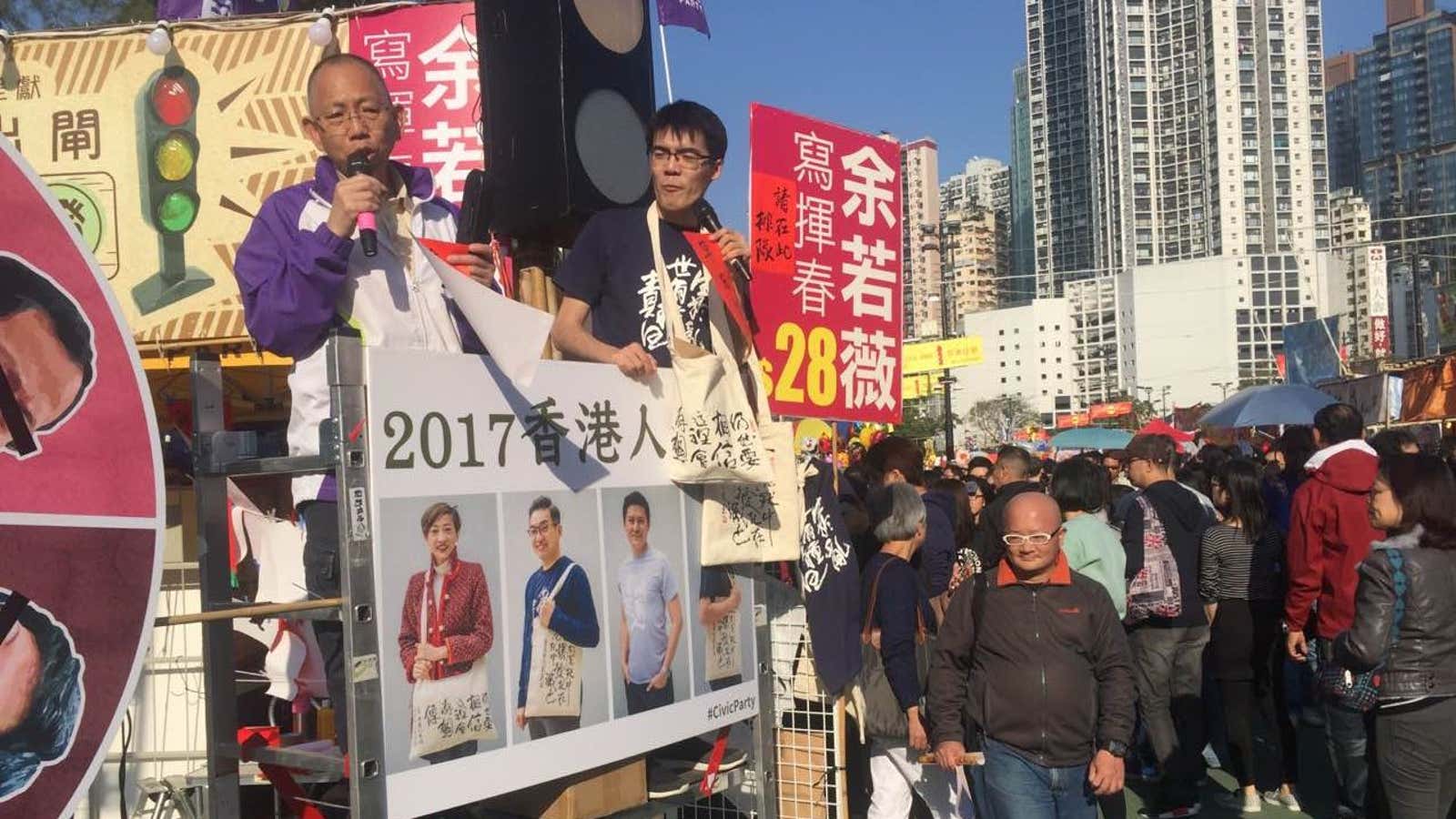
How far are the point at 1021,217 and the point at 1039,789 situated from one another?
466 feet

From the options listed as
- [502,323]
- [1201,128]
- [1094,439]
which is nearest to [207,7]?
[502,323]

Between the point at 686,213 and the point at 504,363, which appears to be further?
the point at 686,213

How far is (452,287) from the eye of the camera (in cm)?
256

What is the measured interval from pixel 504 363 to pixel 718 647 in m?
1.20

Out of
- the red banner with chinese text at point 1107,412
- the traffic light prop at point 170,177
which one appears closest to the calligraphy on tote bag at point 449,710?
the traffic light prop at point 170,177

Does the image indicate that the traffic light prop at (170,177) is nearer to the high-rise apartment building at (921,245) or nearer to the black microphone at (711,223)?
the black microphone at (711,223)

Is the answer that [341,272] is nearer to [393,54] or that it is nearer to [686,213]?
[686,213]

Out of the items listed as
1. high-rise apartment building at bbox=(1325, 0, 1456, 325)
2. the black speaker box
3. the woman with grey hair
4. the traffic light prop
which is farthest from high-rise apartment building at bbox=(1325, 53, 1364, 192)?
the black speaker box

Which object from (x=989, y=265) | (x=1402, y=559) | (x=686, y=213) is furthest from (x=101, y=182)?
(x=989, y=265)

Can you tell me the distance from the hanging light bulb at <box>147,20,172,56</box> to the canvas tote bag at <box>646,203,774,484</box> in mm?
3768

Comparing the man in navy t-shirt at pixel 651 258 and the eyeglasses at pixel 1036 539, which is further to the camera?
the eyeglasses at pixel 1036 539

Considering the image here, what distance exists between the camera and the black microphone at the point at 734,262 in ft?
12.7

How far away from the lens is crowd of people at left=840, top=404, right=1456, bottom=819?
4.58 metres

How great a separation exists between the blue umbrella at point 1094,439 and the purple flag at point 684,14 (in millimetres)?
14399
